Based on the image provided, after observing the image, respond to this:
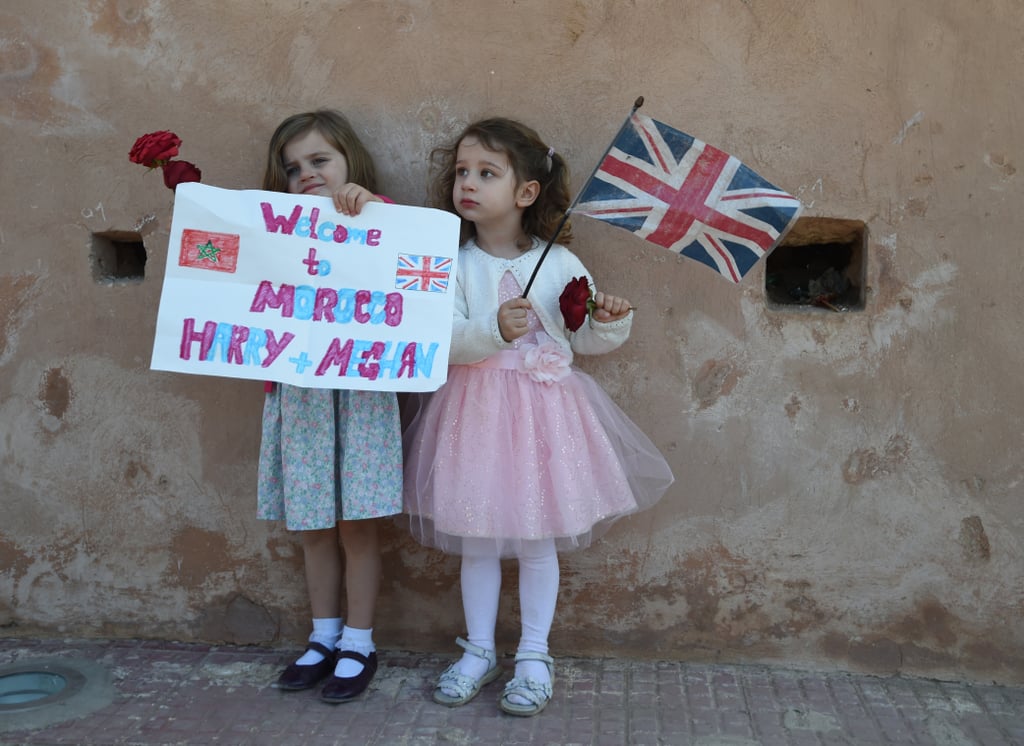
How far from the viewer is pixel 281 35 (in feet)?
9.40

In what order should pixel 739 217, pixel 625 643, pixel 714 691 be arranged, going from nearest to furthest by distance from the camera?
1. pixel 739 217
2. pixel 714 691
3. pixel 625 643

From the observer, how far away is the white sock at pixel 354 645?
8.89 feet

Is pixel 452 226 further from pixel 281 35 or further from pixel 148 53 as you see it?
pixel 148 53

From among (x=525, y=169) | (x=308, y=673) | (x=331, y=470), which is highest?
(x=525, y=169)

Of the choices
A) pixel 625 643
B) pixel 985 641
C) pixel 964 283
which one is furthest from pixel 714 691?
pixel 964 283

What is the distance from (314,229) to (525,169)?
2.01ft

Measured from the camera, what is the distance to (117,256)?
311cm

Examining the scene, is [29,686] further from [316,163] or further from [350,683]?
[316,163]

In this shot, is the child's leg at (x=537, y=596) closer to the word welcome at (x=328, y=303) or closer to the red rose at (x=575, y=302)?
the red rose at (x=575, y=302)

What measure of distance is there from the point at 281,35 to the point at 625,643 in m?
2.15

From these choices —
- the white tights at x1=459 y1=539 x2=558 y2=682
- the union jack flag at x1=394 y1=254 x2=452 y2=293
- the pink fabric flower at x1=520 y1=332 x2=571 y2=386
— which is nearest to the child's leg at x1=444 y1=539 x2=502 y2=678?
the white tights at x1=459 y1=539 x2=558 y2=682

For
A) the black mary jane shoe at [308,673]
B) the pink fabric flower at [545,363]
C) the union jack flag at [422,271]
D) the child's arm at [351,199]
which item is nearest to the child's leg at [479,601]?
the black mary jane shoe at [308,673]

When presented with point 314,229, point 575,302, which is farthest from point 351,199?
point 575,302

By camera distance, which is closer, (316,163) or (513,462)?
(513,462)
